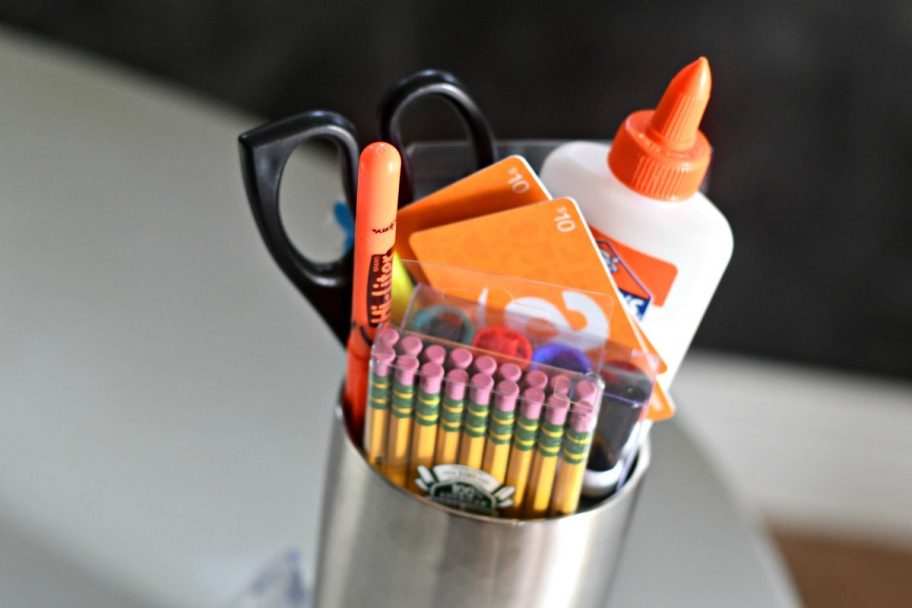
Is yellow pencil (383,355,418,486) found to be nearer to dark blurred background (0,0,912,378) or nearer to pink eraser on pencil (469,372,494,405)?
pink eraser on pencil (469,372,494,405)

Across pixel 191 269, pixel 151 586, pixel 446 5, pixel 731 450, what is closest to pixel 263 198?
pixel 151 586

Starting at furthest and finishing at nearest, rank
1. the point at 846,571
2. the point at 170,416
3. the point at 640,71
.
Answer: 1. the point at 846,571
2. the point at 640,71
3. the point at 170,416

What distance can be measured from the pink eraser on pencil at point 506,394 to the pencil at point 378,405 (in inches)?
1.4

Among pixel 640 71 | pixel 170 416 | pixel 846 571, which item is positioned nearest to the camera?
pixel 170 416

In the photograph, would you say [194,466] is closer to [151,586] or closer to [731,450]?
[151,586]

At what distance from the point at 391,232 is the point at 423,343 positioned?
0.13 feet

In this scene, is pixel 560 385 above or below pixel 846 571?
above

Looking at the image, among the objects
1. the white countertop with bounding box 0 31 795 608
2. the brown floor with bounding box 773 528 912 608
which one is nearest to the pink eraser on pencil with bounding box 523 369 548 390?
the white countertop with bounding box 0 31 795 608

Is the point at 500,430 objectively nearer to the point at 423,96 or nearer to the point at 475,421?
the point at 475,421

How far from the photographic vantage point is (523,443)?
33cm

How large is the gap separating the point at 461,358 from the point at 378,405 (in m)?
0.03

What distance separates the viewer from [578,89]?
3.23 feet

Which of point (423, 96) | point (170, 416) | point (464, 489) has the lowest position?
point (170, 416)

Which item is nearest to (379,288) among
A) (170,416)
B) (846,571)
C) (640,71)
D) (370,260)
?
Result: (370,260)
